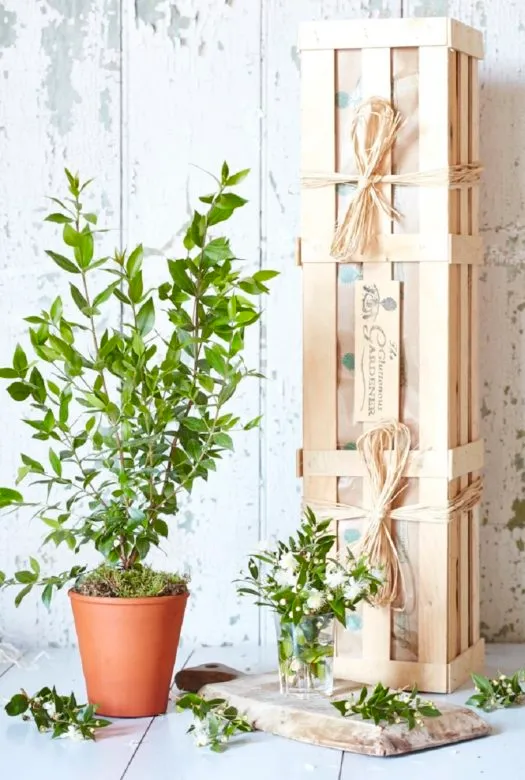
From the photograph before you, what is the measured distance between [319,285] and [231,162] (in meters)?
0.45

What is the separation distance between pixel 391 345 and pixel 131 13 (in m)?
0.89

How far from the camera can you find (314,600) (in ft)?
5.74

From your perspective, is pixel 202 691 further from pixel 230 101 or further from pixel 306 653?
pixel 230 101

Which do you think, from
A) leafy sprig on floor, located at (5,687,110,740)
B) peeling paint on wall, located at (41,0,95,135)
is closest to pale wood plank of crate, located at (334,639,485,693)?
leafy sprig on floor, located at (5,687,110,740)

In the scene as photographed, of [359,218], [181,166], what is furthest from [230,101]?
[359,218]

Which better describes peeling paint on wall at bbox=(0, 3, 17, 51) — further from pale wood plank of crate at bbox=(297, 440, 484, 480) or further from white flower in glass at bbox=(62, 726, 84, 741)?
white flower in glass at bbox=(62, 726, 84, 741)

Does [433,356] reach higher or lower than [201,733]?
higher

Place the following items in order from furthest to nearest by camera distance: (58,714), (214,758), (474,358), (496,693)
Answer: (474,358) → (496,693) → (58,714) → (214,758)

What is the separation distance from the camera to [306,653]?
1.79 m

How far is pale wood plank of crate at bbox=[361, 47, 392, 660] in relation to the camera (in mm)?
1937

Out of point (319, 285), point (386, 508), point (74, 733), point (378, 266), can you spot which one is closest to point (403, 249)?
point (378, 266)

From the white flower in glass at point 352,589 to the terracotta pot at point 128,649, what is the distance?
0.84 ft

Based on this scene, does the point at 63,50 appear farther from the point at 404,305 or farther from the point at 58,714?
the point at 58,714

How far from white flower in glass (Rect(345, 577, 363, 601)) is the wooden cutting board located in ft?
0.51
